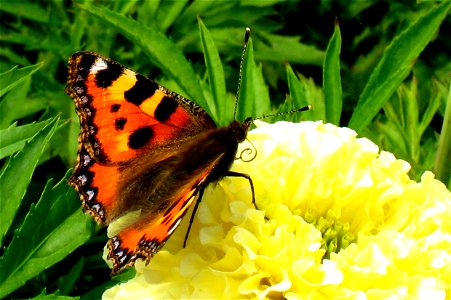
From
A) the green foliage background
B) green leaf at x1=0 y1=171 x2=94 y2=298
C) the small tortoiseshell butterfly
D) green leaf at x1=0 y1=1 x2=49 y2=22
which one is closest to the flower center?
the small tortoiseshell butterfly

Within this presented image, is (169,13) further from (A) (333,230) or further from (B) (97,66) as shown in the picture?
(A) (333,230)

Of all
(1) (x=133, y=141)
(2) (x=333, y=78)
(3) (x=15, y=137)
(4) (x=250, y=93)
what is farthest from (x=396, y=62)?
(3) (x=15, y=137)

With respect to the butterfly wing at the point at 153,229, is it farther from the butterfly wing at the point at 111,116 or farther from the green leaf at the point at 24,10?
the green leaf at the point at 24,10

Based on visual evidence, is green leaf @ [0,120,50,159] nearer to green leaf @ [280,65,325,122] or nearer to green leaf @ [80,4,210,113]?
green leaf @ [80,4,210,113]

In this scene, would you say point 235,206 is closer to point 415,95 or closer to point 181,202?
point 181,202

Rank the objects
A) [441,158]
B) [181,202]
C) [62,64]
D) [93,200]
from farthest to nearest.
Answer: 1. [62,64]
2. [441,158]
3. [93,200]
4. [181,202]

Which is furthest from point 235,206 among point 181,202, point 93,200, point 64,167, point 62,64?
point 62,64

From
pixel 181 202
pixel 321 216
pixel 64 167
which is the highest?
pixel 181 202
